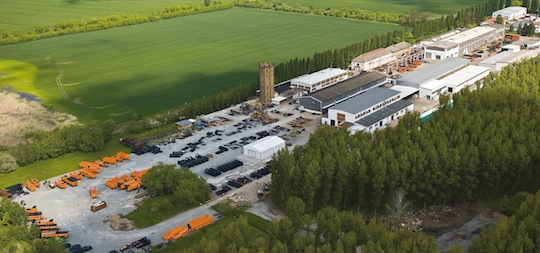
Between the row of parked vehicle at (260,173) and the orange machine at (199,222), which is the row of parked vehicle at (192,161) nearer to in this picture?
the row of parked vehicle at (260,173)

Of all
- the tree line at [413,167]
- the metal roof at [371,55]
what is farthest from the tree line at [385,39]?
the tree line at [413,167]

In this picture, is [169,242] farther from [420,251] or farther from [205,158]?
[420,251]

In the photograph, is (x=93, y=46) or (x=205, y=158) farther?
(x=93, y=46)

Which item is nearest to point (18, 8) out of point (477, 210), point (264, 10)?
point (264, 10)

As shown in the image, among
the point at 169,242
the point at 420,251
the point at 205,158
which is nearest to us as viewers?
the point at 420,251

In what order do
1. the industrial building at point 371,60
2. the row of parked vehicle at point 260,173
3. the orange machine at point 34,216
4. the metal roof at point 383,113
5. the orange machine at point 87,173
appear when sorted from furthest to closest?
the industrial building at point 371,60 → the metal roof at point 383,113 → the orange machine at point 87,173 → the row of parked vehicle at point 260,173 → the orange machine at point 34,216
